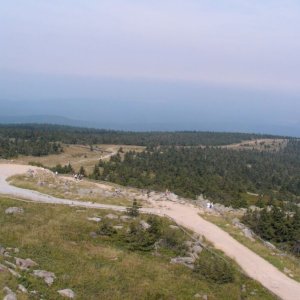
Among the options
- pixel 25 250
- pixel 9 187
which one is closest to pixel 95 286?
pixel 25 250

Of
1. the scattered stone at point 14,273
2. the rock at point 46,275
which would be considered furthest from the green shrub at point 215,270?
the scattered stone at point 14,273

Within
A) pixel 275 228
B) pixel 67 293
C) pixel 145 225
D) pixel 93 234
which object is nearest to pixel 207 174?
pixel 275 228

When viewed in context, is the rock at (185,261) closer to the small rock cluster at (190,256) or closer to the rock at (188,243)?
the small rock cluster at (190,256)

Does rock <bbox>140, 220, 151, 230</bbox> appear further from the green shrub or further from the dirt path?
the green shrub

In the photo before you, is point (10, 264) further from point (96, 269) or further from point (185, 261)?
point (185, 261)

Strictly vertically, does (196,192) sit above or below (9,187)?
below

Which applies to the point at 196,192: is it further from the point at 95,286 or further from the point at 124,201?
the point at 95,286

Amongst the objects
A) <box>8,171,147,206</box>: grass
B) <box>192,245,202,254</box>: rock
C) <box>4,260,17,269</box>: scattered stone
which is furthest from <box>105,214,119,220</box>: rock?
<box>4,260,17,269</box>: scattered stone
